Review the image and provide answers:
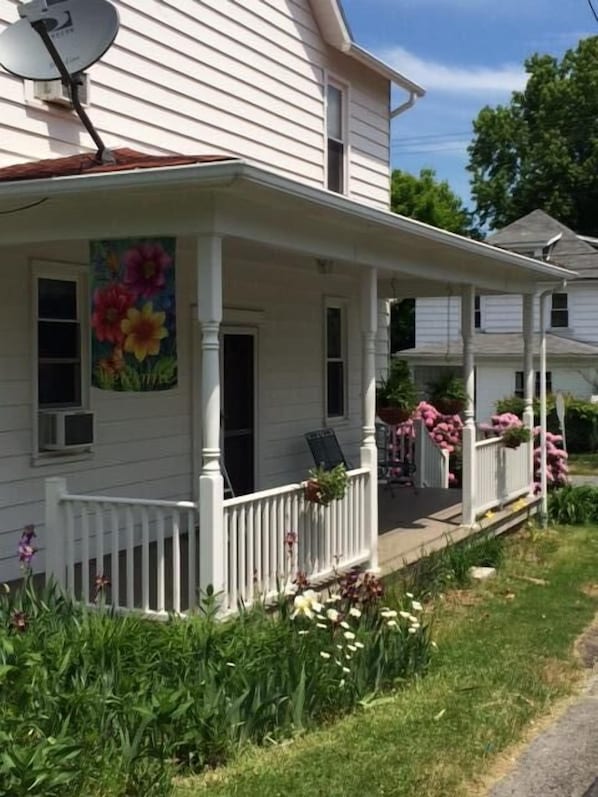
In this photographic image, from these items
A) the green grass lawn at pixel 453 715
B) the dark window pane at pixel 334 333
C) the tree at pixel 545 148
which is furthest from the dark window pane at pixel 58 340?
the tree at pixel 545 148

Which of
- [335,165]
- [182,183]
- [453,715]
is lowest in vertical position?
[453,715]

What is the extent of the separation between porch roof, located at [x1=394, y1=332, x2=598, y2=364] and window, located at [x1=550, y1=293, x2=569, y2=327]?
0.70 meters

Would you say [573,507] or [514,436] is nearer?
[514,436]

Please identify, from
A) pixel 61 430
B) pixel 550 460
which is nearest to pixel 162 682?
pixel 61 430

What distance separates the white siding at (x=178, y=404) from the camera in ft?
26.2

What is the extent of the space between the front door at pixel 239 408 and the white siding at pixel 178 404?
0.14 meters

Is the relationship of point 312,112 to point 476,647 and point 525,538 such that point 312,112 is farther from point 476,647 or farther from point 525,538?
point 476,647

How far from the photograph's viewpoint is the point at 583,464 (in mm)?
24469

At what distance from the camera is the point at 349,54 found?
514 inches

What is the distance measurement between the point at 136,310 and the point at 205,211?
0.79 m

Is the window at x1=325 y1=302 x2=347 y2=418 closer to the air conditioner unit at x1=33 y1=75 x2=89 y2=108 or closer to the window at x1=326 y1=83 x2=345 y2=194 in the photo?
the window at x1=326 y1=83 x2=345 y2=194

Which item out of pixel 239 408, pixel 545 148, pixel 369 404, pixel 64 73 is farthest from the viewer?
pixel 545 148

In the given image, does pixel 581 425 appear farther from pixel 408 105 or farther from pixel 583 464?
pixel 408 105

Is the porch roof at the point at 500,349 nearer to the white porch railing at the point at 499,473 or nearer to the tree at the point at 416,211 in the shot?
the tree at the point at 416,211
